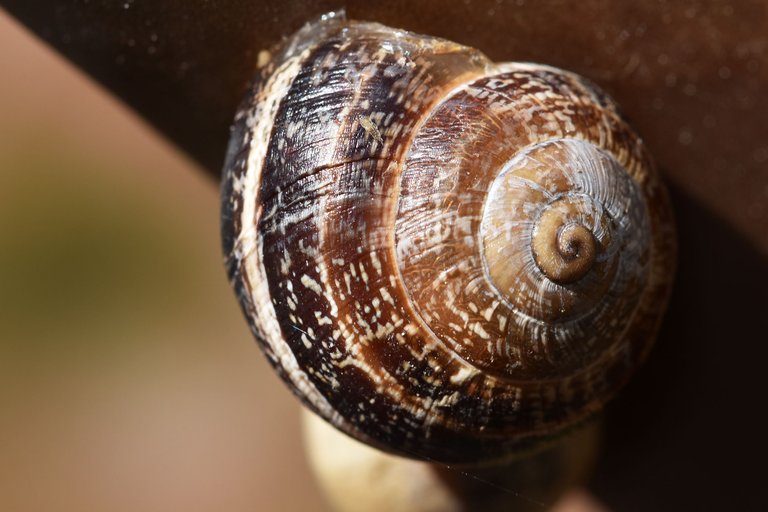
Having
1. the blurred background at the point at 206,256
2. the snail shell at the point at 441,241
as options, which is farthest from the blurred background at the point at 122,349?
the snail shell at the point at 441,241

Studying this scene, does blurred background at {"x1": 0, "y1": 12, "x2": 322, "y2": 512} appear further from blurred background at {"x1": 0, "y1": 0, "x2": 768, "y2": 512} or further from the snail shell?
the snail shell

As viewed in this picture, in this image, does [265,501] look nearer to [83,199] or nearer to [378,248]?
[83,199]

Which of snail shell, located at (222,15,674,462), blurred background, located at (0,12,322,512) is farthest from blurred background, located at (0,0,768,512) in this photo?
snail shell, located at (222,15,674,462)

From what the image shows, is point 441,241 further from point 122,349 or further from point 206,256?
point 122,349

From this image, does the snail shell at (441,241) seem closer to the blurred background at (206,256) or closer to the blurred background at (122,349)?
the blurred background at (206,256)

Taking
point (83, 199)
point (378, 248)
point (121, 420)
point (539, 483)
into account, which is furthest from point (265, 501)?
point (378, 248)

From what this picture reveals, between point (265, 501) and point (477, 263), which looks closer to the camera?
point (477, 263)

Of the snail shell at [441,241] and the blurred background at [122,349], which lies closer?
the snail shell at [441,241]
